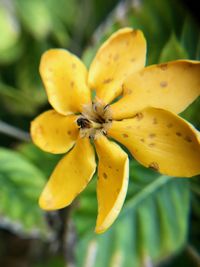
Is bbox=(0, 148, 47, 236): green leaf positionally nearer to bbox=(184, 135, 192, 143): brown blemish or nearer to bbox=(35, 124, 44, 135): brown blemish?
bbox=(35, 124, 44, 135): brown blemish

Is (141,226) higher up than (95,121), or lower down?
lower down

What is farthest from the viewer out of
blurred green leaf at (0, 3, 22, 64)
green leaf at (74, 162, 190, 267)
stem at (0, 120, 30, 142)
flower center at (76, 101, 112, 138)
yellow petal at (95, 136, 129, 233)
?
blurred green leaf at (0, 3, 22, 64)

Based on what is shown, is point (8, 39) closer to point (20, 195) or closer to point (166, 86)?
point (20, 195)

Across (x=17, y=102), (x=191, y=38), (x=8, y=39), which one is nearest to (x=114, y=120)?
(x=191, y=38)

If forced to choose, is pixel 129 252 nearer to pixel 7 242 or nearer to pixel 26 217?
pixel 26 217

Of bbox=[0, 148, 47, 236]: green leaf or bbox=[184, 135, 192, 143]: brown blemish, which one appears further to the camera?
bbox=[0, 148, 47, 236]: green leaf

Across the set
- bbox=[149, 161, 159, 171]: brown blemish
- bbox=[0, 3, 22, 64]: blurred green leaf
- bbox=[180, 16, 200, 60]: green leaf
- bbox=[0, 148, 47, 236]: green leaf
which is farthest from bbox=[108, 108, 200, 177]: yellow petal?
bbox=[0, 3, 22, 64]: blurred green leaf
